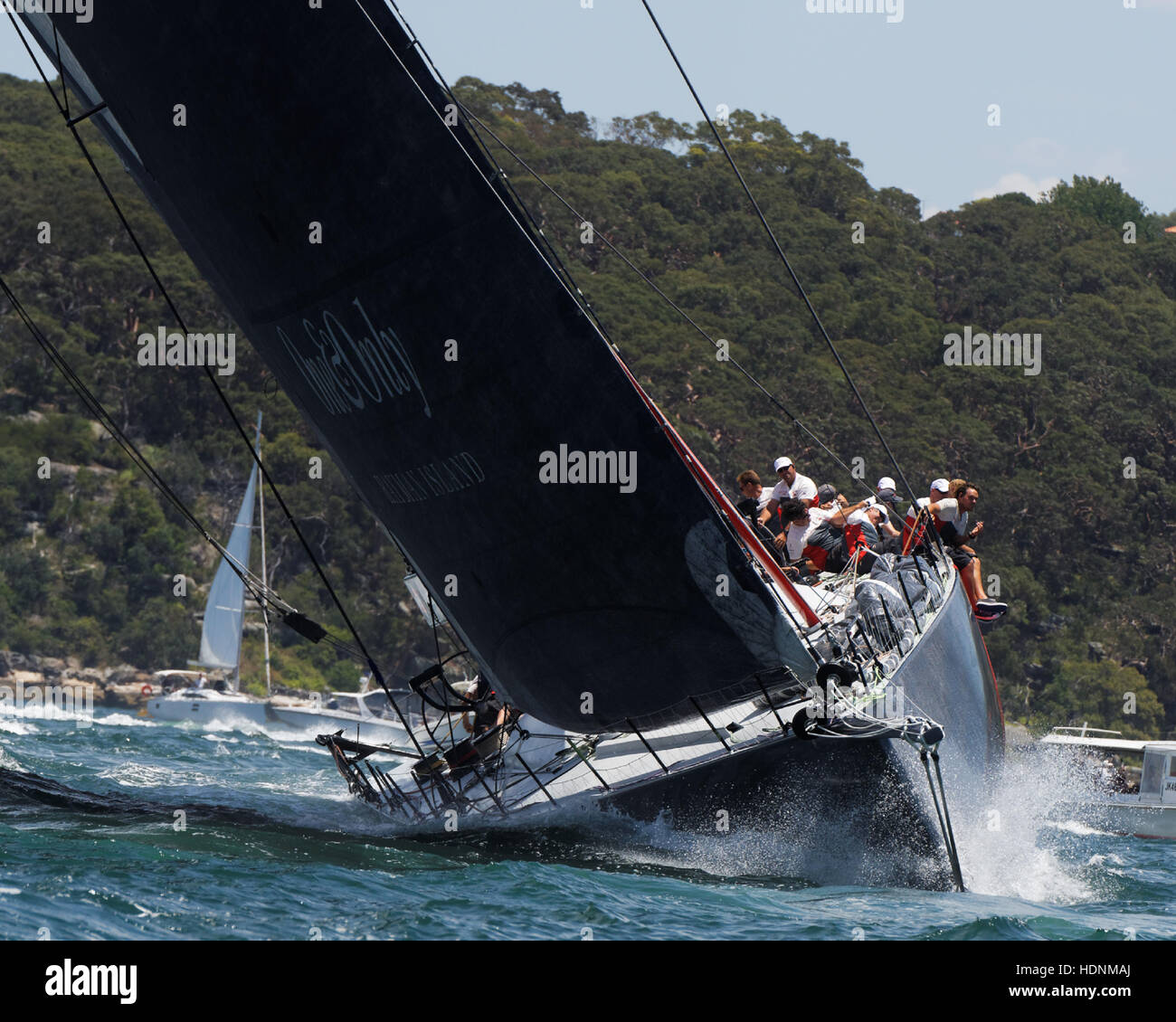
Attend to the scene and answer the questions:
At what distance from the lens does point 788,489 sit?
13.4 metres

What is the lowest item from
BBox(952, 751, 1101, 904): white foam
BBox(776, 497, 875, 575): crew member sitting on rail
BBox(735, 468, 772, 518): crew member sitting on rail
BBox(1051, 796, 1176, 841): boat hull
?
BBox(1051, 796, 1176, 841): boat hull

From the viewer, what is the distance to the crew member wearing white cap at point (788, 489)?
43.3 ft

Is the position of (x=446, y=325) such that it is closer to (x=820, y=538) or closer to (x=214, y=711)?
(x=820, y=538)

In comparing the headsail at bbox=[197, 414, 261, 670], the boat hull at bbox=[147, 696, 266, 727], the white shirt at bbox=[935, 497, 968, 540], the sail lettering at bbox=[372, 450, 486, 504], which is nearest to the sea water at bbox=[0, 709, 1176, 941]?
the sail lettering at bbox=[372, 450, 486, 504]

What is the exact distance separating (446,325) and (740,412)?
44201mm

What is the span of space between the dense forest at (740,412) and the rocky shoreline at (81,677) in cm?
59

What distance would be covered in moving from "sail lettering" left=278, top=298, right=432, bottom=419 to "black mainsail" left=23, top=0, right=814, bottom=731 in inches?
0.8

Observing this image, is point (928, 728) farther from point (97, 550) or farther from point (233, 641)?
point (97, 550)

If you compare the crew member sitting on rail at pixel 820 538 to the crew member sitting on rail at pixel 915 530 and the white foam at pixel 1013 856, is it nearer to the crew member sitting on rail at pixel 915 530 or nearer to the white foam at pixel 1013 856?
the crew member sitting on rail at pixel 915 530

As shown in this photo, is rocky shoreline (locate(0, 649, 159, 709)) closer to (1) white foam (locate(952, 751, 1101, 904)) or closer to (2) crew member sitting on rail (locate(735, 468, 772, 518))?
(2) crew member sitting on rail (locate(735, 468, 772, 518))

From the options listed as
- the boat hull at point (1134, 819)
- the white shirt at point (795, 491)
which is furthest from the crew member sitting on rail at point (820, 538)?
the boat hull at point (1134, 819)

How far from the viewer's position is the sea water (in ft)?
23.5
